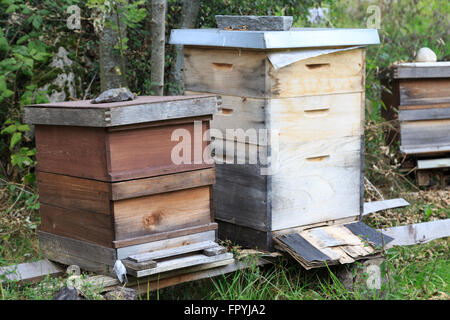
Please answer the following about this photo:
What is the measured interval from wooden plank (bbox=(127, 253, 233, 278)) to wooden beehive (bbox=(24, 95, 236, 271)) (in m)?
0.12

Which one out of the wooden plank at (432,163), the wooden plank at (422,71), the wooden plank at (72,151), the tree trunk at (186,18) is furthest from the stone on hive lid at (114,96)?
the wooden plank at (432,163)

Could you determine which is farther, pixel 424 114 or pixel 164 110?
pixel 424 114

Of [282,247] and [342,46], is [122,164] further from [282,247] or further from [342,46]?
[342,46]

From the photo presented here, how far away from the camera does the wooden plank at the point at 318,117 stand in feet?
10.5

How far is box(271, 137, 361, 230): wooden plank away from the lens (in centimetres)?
326

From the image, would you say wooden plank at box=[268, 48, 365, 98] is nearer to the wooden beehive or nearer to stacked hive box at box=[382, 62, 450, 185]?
the wooden beehive

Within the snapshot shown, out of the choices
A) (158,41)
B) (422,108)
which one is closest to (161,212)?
(158,41)

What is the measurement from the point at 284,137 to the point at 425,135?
2.43m

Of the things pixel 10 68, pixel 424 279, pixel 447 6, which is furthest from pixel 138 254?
pixel 447 6

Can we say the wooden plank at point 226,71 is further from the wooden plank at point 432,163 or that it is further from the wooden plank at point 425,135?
the wooden plank at point 432,163

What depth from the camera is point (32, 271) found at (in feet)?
10.3

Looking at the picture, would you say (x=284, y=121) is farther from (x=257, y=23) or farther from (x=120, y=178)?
(x=120, y=178)

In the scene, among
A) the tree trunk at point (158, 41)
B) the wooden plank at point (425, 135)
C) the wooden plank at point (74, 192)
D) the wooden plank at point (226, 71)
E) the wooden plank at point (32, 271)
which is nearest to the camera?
the wooden plank at point (74, 192)

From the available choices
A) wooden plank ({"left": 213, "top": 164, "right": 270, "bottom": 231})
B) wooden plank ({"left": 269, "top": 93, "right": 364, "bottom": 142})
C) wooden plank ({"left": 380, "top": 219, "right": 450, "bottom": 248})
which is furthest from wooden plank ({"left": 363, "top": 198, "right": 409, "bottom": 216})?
wooden plank ({"left": 213, "top": 164, "right": 270, "bottom": 231})
